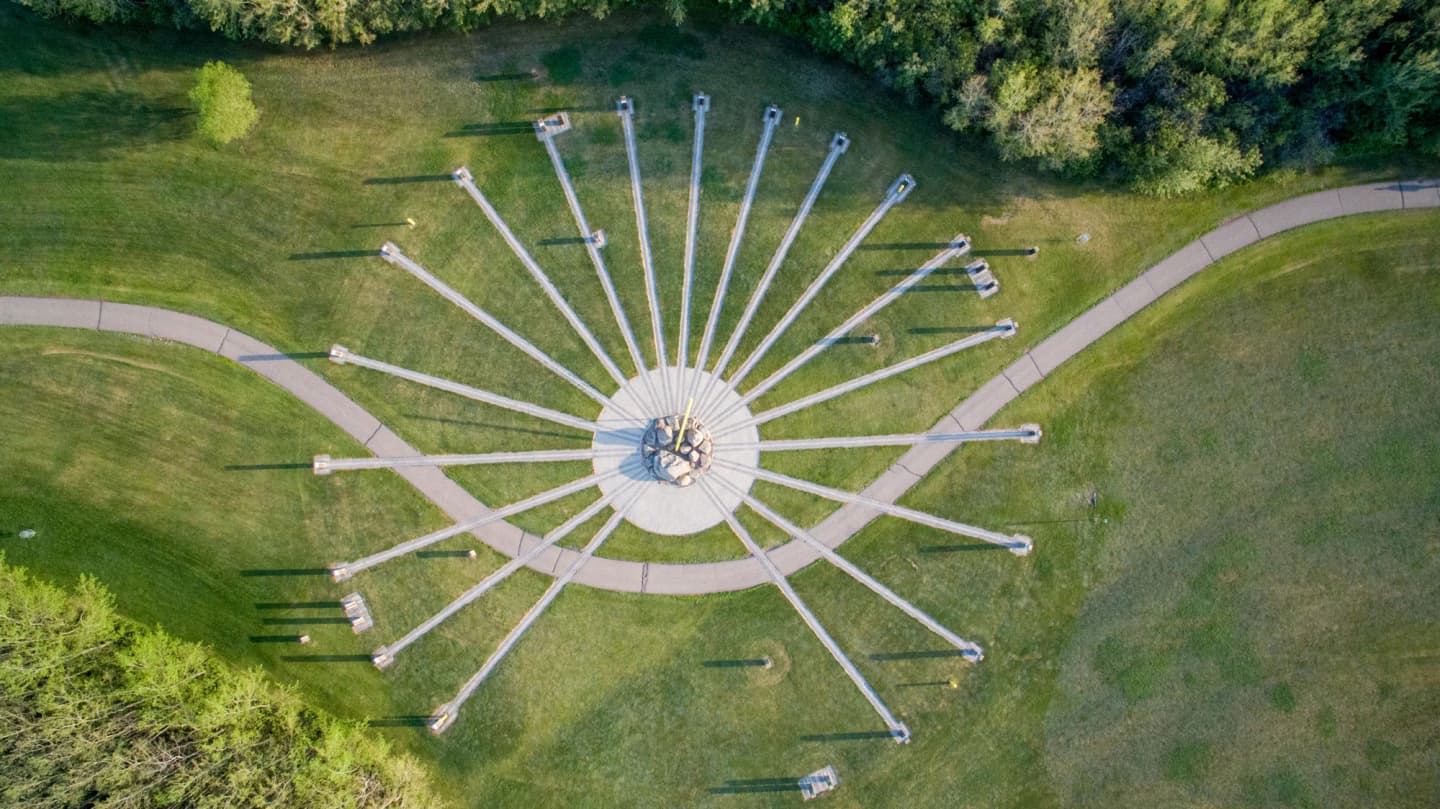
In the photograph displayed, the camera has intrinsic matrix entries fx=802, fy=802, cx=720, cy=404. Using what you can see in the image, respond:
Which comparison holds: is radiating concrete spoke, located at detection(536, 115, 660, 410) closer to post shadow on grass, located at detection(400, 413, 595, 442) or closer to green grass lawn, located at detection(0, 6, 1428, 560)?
green grass lawn, located at detection(0, 6, 1428, 560)

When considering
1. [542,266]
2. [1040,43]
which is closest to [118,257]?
[542,266]

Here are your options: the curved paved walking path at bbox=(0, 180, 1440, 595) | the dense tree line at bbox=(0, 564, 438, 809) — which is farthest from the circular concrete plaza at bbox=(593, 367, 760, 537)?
the dense tree line at bbox=(0, 564, 438, 809)

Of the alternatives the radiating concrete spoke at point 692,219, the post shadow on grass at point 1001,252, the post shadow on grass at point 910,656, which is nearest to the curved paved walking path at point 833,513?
the post shadow on grass at point 1001,252

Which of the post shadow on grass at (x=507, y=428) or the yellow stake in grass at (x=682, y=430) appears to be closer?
the yellow stake in grass at (x=682, y=430)

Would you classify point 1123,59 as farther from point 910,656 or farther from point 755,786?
point 755,786

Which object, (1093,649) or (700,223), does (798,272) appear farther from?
(1093,649)

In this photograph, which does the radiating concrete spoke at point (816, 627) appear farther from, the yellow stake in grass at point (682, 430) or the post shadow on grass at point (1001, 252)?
the post shadow on grass at point (1001, 252)

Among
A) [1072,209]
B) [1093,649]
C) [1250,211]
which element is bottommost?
[1093,649]

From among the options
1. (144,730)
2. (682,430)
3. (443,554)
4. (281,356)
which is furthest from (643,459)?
(144,730)
